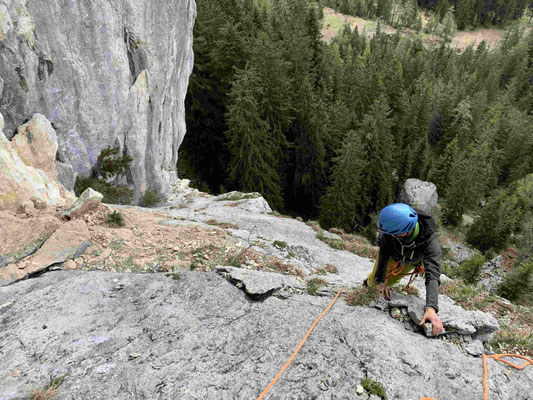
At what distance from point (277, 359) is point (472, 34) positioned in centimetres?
17424

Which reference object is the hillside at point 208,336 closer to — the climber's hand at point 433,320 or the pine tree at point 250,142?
the climber's hand at point 433,320

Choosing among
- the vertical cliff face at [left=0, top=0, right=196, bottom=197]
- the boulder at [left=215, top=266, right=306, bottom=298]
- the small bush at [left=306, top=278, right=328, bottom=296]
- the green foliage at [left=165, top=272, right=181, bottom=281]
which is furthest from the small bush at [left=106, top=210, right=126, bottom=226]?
the small bush at [left=306, top=278, right=328, bottom=296]

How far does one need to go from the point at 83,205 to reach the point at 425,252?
9.72 m

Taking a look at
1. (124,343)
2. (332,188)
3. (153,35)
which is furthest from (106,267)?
(332,188)

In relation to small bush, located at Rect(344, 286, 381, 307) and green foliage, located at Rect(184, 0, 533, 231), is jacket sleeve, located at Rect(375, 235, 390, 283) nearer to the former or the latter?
small bush, located at Rect(344, 286, 381, 307)

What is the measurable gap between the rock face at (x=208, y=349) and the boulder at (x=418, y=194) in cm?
3771

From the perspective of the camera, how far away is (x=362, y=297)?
7.01 m

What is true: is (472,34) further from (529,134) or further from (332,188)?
(332,188)

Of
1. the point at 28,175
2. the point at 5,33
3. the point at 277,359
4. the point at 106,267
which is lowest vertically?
the point at 106,267

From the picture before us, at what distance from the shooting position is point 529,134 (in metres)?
51.7

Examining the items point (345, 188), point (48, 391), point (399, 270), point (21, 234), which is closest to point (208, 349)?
point (48, 391)

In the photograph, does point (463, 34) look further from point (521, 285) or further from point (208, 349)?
point (208, 349)

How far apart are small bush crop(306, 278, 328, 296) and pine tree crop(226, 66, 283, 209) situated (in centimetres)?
2118

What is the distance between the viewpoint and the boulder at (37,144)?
10.4m
